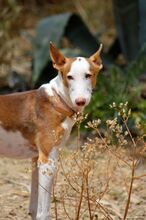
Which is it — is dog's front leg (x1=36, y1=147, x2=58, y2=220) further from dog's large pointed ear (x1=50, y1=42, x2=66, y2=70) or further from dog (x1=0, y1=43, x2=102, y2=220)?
dog's large pointed ear (x1=50, y1=42, x2=66, y2=70)

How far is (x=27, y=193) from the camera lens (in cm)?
416

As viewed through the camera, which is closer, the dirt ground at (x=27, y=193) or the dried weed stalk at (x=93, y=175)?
the dried weed stalk at (x=93, y=175)

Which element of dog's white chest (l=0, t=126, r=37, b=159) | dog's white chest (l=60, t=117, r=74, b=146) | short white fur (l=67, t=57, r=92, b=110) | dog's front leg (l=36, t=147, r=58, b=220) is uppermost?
short white fur (l=67, t=57, r=92, b=110)

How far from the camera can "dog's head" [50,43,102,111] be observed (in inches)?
115

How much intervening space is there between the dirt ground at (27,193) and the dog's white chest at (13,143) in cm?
53

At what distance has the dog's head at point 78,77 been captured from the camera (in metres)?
2.92

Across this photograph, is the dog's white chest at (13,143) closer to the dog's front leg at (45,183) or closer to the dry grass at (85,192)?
the dog's front leg at (45,183)

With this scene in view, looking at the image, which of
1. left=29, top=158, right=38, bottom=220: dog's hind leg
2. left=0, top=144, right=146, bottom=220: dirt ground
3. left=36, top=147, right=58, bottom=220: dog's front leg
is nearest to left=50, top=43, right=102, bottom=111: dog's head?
left=36, top=147, right=58, bottom=220: dog's front leg

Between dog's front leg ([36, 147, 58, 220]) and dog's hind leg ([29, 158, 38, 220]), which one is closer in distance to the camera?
dog's front leg ([36, 147, 58, 220])

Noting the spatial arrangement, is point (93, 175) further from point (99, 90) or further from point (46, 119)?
point (99, 90)

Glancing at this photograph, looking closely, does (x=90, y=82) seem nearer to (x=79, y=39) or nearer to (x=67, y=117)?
(x=67, y=117)

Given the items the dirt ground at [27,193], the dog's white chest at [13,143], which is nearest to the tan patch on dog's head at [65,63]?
the dog's white chest at [13,143]

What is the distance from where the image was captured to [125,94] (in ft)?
17.6

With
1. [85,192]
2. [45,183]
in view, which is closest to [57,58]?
[45,183]
